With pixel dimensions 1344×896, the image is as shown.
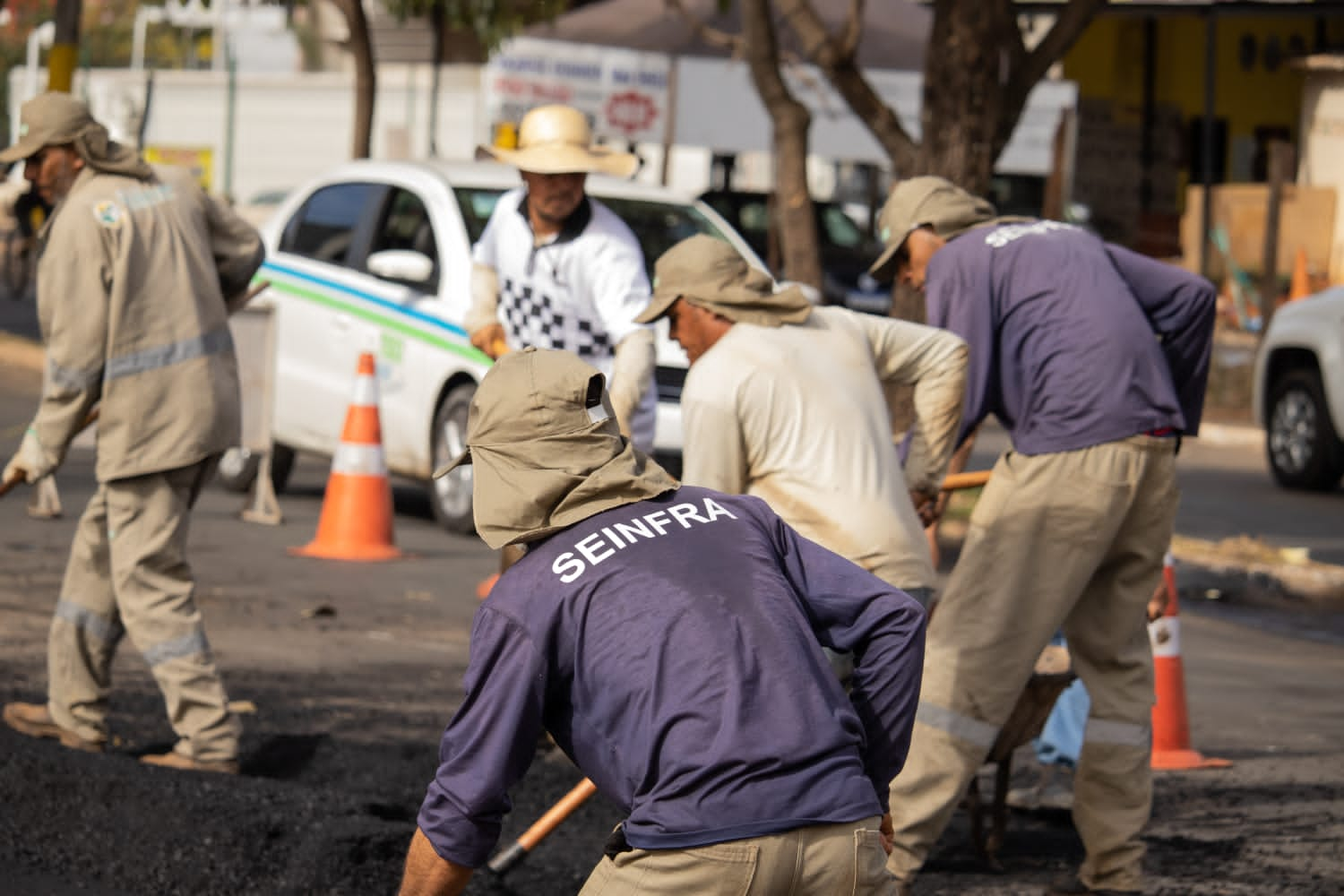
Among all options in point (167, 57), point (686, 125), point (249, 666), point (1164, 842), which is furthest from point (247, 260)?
point (167, 57)

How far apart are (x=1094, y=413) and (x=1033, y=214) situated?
2033 centimetres

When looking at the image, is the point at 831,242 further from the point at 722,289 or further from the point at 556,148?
the point at 722,289

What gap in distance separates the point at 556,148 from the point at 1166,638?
2.44 meters

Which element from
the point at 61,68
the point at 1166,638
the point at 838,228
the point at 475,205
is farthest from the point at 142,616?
the point at 838,228

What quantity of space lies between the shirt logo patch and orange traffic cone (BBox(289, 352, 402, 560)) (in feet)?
13.7

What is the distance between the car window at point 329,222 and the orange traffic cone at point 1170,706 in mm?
5696

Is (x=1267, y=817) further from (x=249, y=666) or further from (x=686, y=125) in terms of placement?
Answer: (x=686, y=125)

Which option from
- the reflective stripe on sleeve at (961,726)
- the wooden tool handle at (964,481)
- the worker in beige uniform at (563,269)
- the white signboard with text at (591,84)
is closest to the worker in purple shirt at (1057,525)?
the reflective stripe on sleeve at (961,726)

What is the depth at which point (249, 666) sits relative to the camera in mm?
7426

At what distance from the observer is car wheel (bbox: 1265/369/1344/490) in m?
13.6

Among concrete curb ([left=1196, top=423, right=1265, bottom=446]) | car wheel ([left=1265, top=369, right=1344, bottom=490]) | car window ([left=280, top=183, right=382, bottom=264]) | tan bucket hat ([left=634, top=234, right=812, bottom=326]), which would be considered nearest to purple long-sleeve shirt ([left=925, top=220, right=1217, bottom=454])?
tan bucket hat ([left=634, top=234, right=812, bottom=326])

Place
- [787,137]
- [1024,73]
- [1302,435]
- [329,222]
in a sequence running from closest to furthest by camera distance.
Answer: [1024,73] → [329,222] → [787,137] → [1302,435]

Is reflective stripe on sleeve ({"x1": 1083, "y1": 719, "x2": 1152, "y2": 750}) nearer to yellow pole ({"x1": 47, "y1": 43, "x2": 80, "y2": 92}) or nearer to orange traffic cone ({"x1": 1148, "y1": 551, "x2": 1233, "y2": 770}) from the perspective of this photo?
orange traffic cone ({"x1": 1148, "y1": 551, "x2": 1233, "y2": 770})

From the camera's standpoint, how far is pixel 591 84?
18938 millimetres
